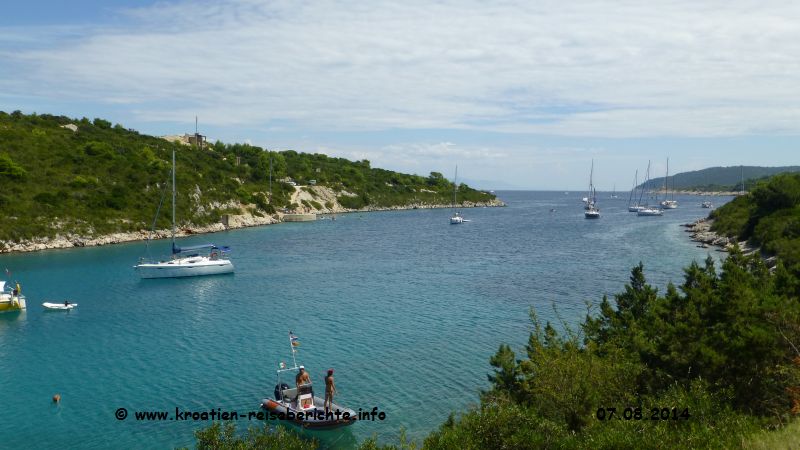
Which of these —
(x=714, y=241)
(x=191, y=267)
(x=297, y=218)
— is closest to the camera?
(x=191, y=267)

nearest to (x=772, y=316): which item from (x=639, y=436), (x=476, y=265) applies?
(x=639, y=436)

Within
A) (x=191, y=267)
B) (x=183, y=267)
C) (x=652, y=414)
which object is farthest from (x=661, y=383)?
(x=183, y=267)

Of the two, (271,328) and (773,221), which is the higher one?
(773,221)

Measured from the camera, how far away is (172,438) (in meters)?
22.8

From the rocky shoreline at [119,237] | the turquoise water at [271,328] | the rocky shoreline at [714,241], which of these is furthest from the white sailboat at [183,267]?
the rocky shoreline at [714,241]

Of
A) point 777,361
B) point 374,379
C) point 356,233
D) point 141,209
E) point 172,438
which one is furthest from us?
point 356,233

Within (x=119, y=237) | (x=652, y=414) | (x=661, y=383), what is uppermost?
(x=652, y=414)

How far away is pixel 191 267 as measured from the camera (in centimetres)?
6278

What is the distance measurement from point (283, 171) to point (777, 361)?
153223 millimetres

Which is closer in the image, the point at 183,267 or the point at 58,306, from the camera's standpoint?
the point at 58,306

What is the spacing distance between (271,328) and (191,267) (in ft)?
88.3

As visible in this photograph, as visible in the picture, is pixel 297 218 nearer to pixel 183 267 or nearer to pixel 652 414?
pixel 183 267

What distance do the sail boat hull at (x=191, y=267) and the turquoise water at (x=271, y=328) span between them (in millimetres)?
1189

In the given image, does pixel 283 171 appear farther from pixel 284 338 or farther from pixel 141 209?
pixel 284 338
